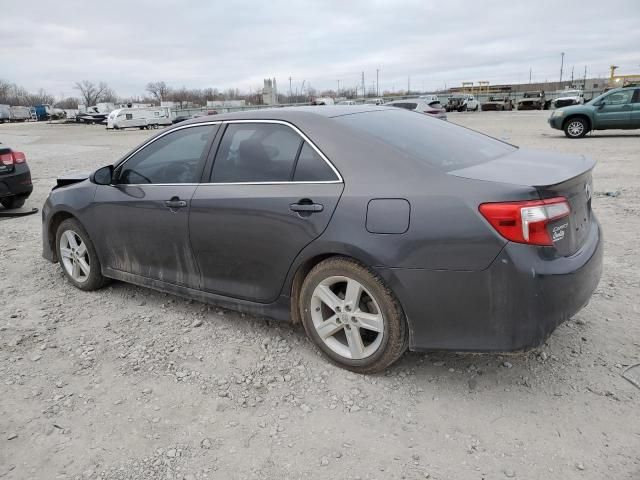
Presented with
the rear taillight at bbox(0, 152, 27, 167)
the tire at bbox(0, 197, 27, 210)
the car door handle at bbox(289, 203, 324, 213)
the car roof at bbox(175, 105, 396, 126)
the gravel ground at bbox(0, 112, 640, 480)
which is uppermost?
the car roof at bbox(175, 105, 396, 126)

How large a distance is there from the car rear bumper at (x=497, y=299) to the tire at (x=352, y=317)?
99mm

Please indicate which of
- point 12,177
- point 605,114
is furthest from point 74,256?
point 605,114

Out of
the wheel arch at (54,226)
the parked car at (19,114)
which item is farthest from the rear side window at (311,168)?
the parked car at (19,114)

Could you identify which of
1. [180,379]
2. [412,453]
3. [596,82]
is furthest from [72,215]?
[596,82]

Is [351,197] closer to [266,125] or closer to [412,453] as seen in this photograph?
[266,125]

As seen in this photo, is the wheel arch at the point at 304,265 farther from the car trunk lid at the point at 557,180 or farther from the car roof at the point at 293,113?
the car roof at the point at 293,113

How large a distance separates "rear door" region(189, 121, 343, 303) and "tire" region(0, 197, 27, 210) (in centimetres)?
628

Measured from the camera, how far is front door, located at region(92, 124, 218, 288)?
3680mm

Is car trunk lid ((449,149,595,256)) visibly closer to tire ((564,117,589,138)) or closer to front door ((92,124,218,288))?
front door ((92,124,218,288))

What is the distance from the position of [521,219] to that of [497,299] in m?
0.41

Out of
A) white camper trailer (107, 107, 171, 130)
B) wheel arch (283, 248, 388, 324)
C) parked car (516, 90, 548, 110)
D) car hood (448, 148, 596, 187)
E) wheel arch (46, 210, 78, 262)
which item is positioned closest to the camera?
car hood (448, 148, 596, 187)

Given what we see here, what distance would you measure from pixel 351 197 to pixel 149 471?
170 centimetres

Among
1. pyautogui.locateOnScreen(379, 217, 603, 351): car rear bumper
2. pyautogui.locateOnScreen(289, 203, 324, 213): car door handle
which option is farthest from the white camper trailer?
pyautogui.locateOnScreen(379, 217, 603, 351): car rear bumper

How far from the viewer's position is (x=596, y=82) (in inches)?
2965
